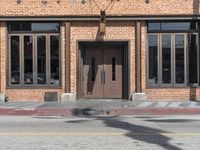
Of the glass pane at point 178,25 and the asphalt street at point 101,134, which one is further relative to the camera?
the glass pane at point 178,25

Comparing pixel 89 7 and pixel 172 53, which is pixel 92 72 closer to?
pixel 89 7

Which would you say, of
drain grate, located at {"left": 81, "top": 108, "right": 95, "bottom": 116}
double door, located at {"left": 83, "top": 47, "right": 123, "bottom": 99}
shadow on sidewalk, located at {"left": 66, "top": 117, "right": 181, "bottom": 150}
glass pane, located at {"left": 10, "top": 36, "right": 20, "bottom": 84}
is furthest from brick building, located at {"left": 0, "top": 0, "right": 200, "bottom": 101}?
shadow on sidewalk, located at {"left": 66, "top": 117, "right": 181, "bottom": 150}

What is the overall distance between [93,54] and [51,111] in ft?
19.2

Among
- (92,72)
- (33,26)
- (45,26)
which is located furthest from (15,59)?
(92,72)

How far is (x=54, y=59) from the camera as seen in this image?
24.6 metres

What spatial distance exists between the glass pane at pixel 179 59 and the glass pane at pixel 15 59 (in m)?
7.18

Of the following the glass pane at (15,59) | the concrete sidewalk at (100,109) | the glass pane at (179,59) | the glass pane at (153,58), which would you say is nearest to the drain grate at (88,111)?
the concrete sidewalk at (100,109)

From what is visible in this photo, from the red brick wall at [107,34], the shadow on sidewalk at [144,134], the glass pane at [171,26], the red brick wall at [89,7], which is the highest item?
the red brick wall at [89,7]

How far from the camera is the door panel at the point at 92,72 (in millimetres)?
25250

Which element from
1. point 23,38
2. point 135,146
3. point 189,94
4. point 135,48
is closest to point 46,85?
point 23,38

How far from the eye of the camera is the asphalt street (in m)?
11.3

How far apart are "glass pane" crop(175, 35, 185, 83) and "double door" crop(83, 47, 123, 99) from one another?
2616mm

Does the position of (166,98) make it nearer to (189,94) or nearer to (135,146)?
(189,94)

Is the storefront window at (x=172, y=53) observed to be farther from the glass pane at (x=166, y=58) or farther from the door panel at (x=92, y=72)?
the door panel at (x=92, y=72)
